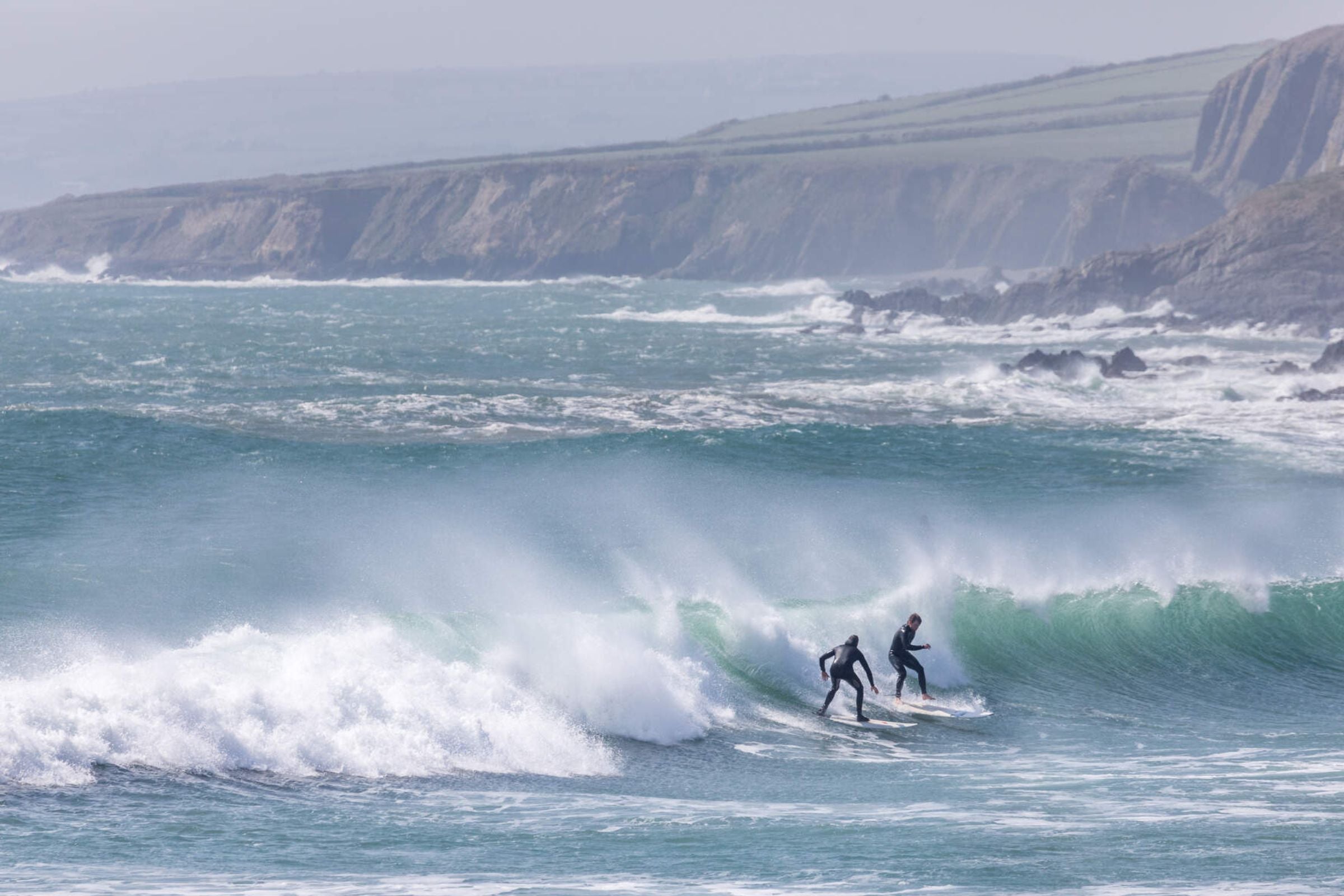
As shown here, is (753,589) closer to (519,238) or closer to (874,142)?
(519,238)

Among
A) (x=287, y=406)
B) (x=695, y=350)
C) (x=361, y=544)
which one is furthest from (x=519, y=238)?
(x=361, y=544)

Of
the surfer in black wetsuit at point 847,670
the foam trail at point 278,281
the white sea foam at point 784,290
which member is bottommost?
the surfer in black wetsuit at point 847,670

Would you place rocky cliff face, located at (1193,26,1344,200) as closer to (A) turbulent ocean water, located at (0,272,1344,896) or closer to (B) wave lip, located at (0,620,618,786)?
(A) turbulent ocean water, located at (0,272,1344,896)

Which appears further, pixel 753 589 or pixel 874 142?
pixel 874 142

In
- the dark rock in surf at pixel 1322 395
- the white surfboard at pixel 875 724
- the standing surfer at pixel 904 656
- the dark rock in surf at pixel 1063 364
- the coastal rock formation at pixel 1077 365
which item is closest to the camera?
the white surfboard at pixel 875 724

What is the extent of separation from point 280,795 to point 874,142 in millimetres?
164182

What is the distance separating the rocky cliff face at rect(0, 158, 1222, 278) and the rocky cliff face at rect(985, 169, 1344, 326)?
5261 cm

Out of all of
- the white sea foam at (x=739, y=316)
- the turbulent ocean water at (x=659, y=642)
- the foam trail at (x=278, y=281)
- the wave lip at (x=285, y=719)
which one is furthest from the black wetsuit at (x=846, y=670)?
the foam trail at (x=278, y=281)

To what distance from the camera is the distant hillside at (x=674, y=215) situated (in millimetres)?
149750

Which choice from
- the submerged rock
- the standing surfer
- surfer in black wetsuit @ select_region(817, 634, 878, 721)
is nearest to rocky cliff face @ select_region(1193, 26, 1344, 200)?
the submerged rock

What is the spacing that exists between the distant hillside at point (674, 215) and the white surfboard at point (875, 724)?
407 feet

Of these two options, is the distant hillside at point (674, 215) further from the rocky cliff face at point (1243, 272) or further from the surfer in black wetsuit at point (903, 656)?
the surfer in black wetsuit at point (903, 656)

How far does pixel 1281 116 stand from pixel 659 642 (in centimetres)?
11385

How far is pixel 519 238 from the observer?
15450 centimetres
